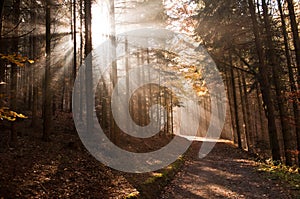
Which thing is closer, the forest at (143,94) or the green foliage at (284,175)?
the forest at (143,94)

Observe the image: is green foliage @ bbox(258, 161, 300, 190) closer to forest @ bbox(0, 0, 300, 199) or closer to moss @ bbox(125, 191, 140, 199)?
forest @ bbox(0, 0, 300, 199)

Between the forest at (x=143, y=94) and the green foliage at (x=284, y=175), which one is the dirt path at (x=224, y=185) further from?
the green foliage at (x=284, y=175)

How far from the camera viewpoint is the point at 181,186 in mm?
10266

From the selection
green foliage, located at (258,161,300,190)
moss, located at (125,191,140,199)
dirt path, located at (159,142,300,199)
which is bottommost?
dirt path, located at (159,142,300,199)

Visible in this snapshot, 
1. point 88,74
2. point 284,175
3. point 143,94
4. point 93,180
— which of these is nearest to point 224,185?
point 284,175

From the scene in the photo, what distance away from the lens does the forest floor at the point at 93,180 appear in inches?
294

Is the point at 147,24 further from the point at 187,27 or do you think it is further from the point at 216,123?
the point at 216,123

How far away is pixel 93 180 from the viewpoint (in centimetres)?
891

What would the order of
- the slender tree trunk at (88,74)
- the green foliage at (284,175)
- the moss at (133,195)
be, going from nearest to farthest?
the moss at (133,195) < the green foliage at (284,175) < the slender tree trunk at (88,74)

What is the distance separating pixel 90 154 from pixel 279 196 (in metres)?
8.21

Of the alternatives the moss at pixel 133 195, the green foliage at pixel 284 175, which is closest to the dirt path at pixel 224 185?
the green foliage at pixel 284 175

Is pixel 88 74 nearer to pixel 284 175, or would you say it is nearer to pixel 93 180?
pixel 93 180

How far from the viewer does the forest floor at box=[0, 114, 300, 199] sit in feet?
24.5

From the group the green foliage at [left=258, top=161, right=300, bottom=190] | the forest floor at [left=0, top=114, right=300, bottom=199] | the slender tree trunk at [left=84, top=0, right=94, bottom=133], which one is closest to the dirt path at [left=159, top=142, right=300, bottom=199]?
the forest floor at [left=0, top=114, right=300, bottom=199]
